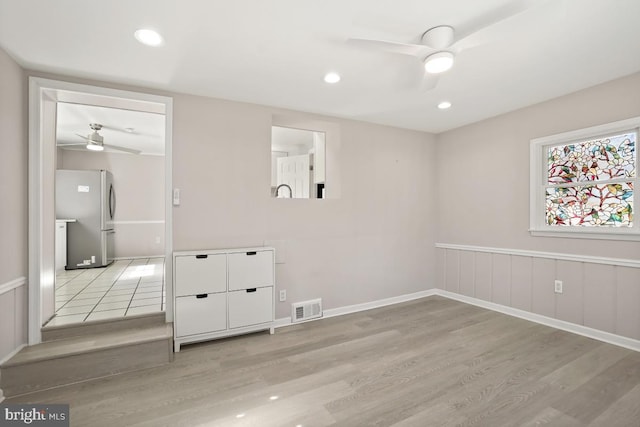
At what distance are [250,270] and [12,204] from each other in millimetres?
1863

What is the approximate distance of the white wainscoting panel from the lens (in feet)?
8.70

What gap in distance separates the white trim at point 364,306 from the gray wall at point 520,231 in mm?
414

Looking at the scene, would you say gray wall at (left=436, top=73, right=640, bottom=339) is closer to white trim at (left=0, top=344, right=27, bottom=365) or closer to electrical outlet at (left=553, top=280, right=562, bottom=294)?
electrical outlet at (left=553, top=280, right=562, bottom=294)

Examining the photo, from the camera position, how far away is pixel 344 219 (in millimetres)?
3701


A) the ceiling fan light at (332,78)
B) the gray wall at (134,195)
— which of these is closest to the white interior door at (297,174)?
the ceiling fan light at (332,78)

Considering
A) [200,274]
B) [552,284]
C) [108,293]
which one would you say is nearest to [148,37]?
[200,274]

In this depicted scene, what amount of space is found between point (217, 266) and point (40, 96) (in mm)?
1975

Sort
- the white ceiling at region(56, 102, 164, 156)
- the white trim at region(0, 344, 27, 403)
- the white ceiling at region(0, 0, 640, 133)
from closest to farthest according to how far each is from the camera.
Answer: the white ceiling at region(0, 0, 640, 133), the white trim at region(0, 344, 27, 403), the white ceiling at region(56, 102, 164, 156)

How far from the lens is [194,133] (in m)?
2.92

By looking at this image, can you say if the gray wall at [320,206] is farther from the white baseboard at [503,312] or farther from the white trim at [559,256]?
the white trim at [559,256]

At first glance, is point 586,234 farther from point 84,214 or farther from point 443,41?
point 84,214

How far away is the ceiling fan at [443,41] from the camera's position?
1.75 m

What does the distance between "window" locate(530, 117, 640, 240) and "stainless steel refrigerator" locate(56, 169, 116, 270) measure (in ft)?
21.9

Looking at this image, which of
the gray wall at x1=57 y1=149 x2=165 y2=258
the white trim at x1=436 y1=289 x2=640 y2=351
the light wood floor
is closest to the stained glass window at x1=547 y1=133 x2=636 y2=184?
the white trim at x1=436 y1=289 x2=640 y2=351
